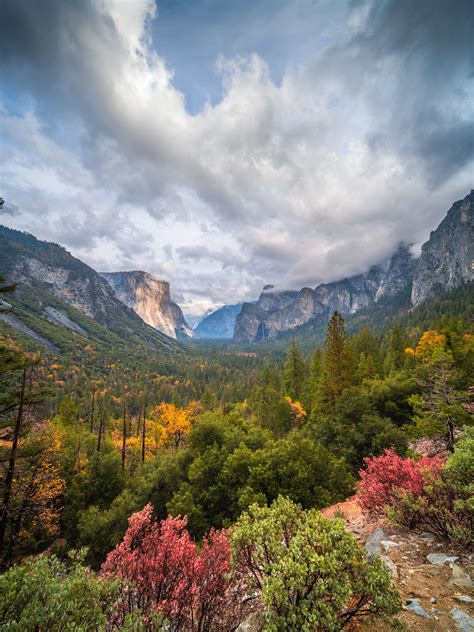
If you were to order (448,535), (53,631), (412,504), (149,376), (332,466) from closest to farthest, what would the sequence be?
(53,631) < (448,535) < (412,504) < (332,466) < (149,376)

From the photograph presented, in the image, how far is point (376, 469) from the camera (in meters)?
10.4

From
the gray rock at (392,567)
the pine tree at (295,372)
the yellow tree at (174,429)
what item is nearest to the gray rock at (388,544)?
the gray rock at (392,567)

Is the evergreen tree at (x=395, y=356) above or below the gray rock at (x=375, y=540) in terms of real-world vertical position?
above

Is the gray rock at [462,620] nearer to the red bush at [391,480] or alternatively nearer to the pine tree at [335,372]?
the red bush at [391,480]

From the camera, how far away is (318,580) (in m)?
4.13

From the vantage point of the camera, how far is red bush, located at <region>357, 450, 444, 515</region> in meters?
8.29

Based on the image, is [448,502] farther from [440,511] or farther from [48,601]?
[48,601]

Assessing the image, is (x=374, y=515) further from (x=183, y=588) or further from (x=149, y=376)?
(x=149, y=376)

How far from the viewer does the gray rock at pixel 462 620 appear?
14.6 feet

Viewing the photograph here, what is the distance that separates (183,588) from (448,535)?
24.3ft

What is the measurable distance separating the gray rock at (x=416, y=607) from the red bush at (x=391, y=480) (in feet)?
10.6

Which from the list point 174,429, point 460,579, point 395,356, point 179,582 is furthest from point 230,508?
point 395,356

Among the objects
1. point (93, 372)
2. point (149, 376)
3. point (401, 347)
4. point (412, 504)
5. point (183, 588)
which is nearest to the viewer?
point (183, 588)

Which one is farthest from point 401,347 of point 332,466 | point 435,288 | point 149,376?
point 435,288
